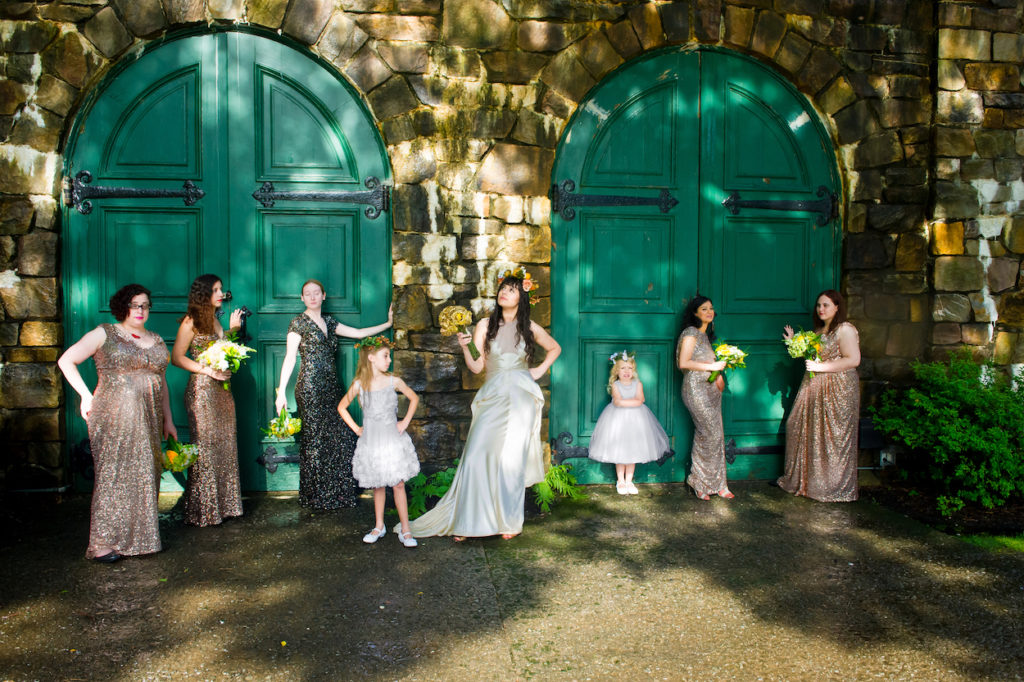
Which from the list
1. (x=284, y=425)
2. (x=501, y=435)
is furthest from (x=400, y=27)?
(x=501, y=435)

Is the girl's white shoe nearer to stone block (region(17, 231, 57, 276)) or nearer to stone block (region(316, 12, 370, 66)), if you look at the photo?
stone block (region(17, 231, 57, 276))

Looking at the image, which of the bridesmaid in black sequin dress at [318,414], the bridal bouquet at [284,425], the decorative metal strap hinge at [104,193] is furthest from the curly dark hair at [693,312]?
the decorative metal strap hinge at [104,193]

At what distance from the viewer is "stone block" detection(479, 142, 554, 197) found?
5.96 metres

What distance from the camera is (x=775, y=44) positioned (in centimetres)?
626

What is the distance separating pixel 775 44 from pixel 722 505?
3686 mm

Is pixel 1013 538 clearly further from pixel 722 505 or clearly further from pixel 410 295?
pixel 410 295

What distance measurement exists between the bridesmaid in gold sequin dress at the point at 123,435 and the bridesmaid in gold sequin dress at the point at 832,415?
4.66m

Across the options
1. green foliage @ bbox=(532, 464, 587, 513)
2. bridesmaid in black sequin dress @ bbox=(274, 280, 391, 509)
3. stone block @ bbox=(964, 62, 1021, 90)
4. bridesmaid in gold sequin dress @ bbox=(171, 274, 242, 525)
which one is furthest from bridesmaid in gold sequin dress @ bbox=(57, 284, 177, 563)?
stone block @ bbox=(964, 62, 1021, 90)

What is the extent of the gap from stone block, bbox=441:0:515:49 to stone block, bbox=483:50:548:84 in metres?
0.08

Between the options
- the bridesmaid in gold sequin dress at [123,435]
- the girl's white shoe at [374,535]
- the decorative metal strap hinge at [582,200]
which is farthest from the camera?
the decorative metal strap hinge at [582,200]

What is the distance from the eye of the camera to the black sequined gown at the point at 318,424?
5605mm

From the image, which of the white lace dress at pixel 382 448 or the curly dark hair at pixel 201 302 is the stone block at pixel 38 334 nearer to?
the curly dark hair at pixel 201 302

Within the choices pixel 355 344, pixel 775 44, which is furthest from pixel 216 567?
pixel 775 44

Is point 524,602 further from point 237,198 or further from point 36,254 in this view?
point 36,254
